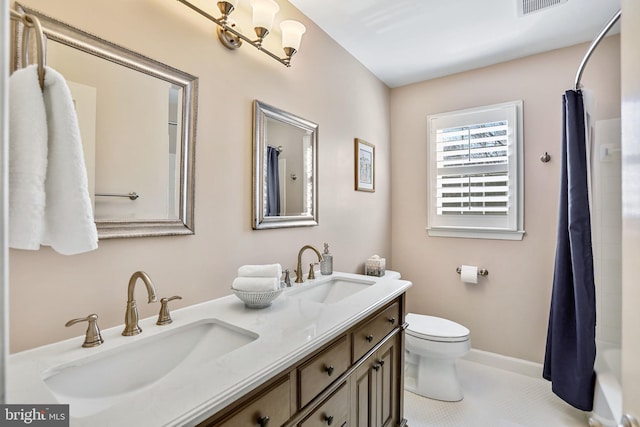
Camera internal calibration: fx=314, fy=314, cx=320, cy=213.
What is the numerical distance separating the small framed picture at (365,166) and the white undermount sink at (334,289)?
888mm

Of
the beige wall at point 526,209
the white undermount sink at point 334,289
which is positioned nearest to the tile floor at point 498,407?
the beige wall at point 526,209

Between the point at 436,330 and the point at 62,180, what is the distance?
7.34 feet

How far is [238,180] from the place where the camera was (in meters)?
1.52

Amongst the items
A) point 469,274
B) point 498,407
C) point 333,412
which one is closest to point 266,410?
point 333,412

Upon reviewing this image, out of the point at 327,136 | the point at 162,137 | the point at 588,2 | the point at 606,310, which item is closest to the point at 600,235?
the point at 606,310

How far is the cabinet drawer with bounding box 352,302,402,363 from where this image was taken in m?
1.28

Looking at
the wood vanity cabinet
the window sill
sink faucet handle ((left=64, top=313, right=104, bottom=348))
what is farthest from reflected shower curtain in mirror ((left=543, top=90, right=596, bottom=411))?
sink faucet handle ((left=64, top=313, right=104, bottom=348))

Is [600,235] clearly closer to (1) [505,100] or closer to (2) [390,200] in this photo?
(1) [505,100]

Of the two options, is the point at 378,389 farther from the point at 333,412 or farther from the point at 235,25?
the point at 235,25

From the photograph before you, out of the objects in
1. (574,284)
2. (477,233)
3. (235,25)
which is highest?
(235,25)

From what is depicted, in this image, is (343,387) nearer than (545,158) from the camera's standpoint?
Yes

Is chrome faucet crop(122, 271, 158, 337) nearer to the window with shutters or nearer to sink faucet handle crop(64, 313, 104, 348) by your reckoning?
sink faucet handle crop(64, 313, 104, 348)

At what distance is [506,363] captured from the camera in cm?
251

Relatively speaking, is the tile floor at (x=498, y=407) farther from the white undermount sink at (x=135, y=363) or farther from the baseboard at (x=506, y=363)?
the white undermount sink at (x=135, y=363)
